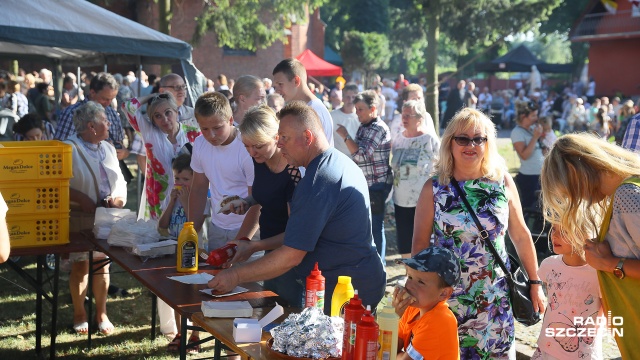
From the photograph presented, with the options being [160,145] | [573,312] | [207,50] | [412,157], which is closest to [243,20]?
[412,157]

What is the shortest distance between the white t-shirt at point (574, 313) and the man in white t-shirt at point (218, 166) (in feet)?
6.84

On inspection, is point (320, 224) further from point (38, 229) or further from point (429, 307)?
point (38, 229)

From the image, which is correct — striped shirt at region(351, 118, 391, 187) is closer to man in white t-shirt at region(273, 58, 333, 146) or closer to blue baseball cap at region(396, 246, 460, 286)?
man in white t-shirt at region(273, 58, 333, 146)

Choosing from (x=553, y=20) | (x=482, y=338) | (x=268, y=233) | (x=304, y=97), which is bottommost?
(x=482, y=338)

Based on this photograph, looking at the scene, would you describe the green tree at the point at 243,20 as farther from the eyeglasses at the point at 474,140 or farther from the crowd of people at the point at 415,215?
the eyeglasses at the point at 474,140

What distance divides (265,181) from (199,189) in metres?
0.98

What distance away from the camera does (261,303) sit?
3674mm

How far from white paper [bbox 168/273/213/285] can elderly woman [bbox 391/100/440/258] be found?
132 inches

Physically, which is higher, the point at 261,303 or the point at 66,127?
the point at 66,127

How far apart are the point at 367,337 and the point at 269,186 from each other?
1.74 meters

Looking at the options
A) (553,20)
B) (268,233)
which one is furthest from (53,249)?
(553,20)

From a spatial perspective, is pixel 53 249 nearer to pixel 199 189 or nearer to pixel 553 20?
pixel 199 189

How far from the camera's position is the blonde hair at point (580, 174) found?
9.41 feet

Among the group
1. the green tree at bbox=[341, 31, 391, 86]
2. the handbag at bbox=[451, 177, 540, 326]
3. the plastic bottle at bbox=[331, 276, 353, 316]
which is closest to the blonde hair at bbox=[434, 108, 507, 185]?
the handbag at bbox=[451, 177, 540, 326]
